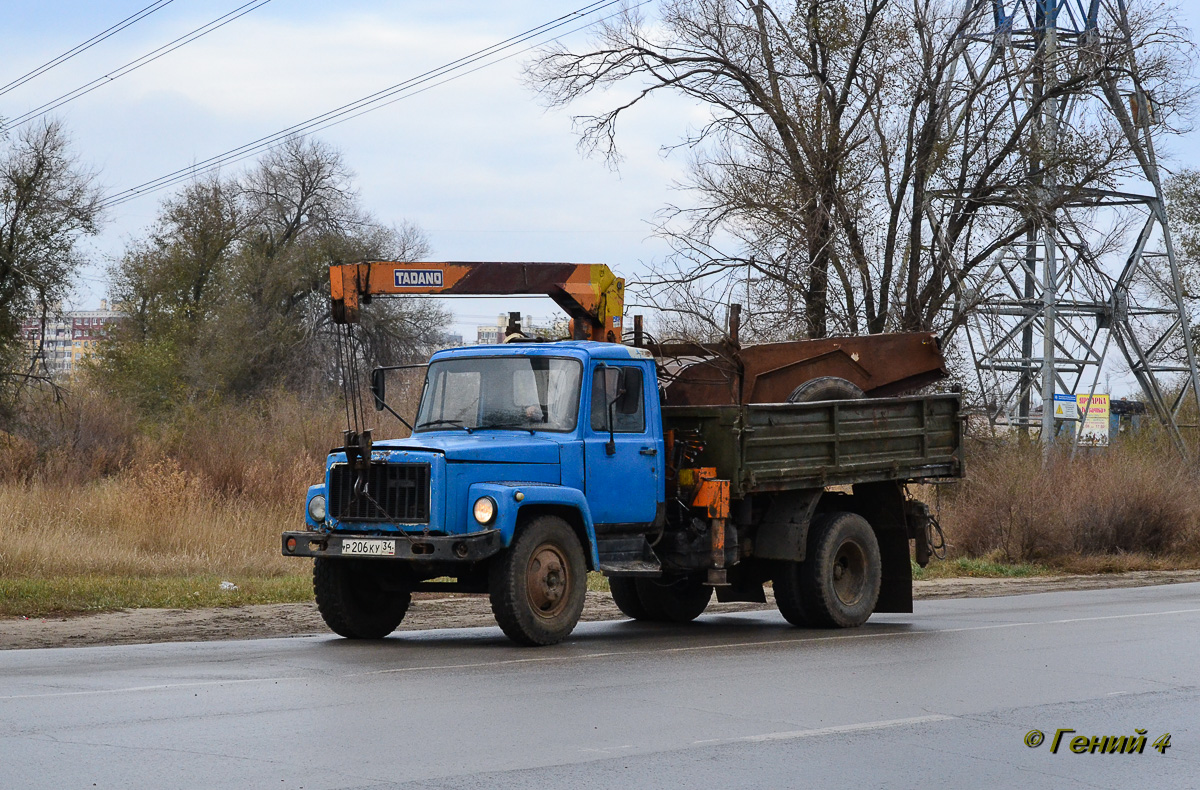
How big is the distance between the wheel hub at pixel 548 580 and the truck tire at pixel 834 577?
3337 mm

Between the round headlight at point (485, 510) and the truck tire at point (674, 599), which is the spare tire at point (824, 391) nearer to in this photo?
the truck tire at point (674, 599)

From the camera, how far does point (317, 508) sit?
1166 centimetres

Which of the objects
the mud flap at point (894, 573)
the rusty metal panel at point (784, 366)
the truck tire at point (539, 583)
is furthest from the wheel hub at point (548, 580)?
the mud flap at point (894, 573)

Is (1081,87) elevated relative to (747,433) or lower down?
elevated

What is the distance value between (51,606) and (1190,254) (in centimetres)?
5234

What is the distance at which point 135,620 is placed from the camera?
43.7 ft

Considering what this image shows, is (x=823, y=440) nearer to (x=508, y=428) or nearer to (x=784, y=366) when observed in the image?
(x=784, y=366)

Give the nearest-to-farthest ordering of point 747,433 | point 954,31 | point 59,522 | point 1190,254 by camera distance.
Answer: point 747,433, point 59,522, point 954,31, point 1190,254

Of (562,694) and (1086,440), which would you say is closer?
(562,694)

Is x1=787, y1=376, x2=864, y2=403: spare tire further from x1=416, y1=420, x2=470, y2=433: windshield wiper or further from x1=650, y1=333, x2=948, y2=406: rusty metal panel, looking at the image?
x1=416, y1=420, x2=470, y2=433: windshield wiper

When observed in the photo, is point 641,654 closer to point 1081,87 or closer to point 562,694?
point 562,694

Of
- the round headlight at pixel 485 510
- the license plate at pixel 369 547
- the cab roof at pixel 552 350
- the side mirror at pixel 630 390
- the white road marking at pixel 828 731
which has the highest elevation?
the cab roof at pixel 552 350

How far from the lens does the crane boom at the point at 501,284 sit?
12.7m

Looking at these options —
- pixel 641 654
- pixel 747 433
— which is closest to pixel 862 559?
pixel 747 433
